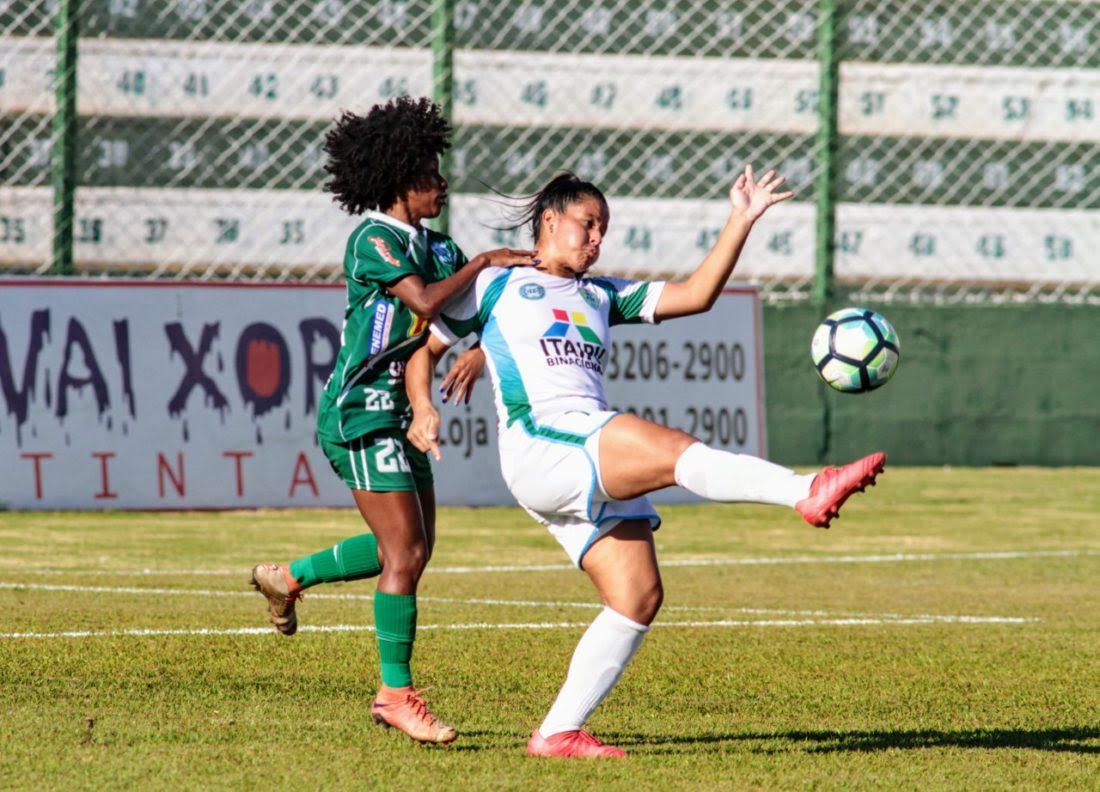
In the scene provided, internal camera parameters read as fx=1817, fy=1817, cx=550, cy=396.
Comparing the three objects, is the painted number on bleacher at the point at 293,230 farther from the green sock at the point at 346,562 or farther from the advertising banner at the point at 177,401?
the green sock at the point at 346,562

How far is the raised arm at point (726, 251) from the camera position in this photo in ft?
16.3

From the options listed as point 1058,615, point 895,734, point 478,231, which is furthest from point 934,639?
point 478,231

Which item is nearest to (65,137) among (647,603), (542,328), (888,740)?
(542,328)

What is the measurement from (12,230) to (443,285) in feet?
28.2

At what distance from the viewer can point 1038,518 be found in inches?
506

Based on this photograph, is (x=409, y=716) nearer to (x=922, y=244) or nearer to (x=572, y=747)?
(x=572, y=747)

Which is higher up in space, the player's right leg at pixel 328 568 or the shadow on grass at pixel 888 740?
the player's right leg at pixel 328 568

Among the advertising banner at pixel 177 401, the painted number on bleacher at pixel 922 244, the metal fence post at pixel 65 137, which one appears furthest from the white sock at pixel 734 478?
the painted number on bleacher at pixel 922 244

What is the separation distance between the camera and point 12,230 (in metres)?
12.9

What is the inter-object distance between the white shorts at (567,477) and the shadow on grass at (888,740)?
1.96 ft

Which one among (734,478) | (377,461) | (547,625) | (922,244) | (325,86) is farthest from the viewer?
(922,244)

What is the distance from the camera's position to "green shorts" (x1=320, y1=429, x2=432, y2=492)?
5.34 m

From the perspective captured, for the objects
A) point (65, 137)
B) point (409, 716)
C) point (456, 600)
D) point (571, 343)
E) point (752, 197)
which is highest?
point (65, 137)

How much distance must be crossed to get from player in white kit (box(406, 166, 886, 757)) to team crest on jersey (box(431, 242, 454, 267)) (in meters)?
0.37
